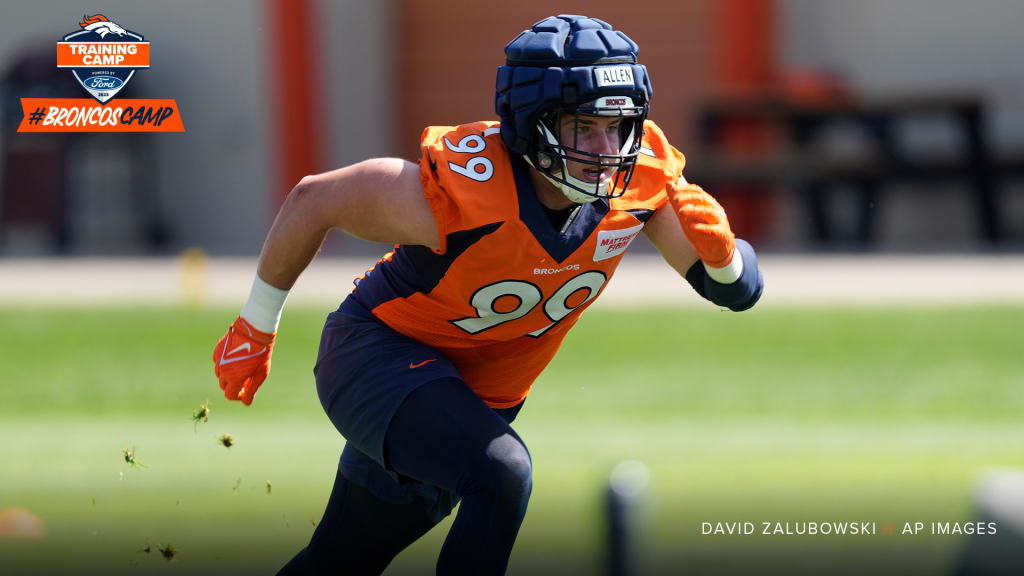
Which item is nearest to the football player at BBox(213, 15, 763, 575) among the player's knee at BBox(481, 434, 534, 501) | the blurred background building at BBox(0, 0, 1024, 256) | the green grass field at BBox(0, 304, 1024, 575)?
the player's knee at BBox(481, 434, 534, 501)

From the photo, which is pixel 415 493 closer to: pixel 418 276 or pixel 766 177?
pixel 418 276

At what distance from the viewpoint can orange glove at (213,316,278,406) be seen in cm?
366

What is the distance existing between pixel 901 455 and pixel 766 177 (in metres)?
5.93

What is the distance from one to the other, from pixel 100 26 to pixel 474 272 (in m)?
1.53

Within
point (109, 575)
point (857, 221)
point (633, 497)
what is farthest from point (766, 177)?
point (633, 497)

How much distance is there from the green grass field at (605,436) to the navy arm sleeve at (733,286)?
2.18 ft

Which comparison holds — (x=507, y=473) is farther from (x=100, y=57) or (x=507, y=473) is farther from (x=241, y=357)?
(x=100, y=57)

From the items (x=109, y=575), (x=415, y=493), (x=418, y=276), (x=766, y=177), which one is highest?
(x=418, y=276)

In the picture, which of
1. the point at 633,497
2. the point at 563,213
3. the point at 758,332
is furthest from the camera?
the point at 758,332

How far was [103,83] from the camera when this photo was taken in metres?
4.02

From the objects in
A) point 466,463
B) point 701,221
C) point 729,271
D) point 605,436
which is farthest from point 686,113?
point 466,463

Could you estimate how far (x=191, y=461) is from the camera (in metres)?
7.06

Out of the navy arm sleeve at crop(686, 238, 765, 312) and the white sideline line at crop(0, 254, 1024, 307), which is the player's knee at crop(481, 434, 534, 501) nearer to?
the navy arm sleeve at crop(686, 238, 765, 312)

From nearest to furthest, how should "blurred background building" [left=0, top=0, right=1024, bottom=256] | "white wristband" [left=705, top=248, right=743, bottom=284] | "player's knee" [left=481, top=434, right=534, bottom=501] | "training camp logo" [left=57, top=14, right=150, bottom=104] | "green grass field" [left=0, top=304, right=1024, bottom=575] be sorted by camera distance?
"player's knee" [left=481, top=434, right=534, bottom=501], "white wristband" [left=705, top=248, right=743, bottom=284], "training camp logo" [left=57, top=14, right=150, bottom=104], "green grass field" [left=0, top=304, right=1024, bottom=575], "blurred background building" [left=0, top=0, right=1024, bottom=256]
